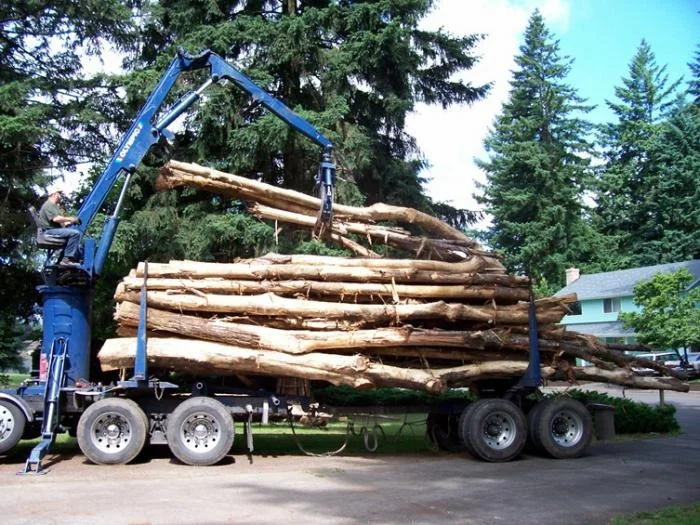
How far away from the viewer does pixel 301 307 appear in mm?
12219

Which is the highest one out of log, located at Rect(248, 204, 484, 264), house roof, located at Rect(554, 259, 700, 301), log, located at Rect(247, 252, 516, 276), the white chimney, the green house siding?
the white chimney

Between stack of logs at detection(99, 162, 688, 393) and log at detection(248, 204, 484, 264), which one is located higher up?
log at detection(248, 204, 484, 264)

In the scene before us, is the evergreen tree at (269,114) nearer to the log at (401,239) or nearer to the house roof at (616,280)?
the log at (401,239)

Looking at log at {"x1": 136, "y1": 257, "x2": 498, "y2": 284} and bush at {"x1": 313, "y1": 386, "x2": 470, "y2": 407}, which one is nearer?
log at {"x1": 136, "y1": 257, "x2": 498, "y2": 284}

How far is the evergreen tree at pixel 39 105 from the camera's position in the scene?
2022 centimetres

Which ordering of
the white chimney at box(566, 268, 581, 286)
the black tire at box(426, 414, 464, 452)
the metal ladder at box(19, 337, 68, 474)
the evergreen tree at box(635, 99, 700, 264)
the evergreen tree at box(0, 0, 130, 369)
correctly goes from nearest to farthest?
the metal ladder at box(19, 337, 68, 474) → the black tire at box(426, 414, 464, 452) → the evergreen tree at box(0, 0, 130, 369) → the evergreen tree at box(635, 99, 700, 264) → the white chimney at box(566, 268, 581, 286)

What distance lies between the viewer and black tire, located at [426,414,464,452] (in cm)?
1364

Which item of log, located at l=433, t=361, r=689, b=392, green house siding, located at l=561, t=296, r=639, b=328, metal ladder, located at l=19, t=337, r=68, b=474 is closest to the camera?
metal ladder, located at l=19, t=337, r=68, b=474

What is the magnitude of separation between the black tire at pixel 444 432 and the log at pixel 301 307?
2140 mm

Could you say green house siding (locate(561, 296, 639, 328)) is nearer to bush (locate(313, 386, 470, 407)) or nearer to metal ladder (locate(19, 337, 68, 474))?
bush (locate(313, 386, 470, 407))

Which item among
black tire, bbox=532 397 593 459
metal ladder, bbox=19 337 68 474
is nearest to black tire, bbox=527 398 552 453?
black tire, bbox=532 397 593 459

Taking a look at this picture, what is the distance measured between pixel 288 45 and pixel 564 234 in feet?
137

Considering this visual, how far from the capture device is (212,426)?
460 inches

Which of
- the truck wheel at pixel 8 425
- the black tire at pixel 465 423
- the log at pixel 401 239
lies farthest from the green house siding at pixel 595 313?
the truck wheel at pixel 8 425
